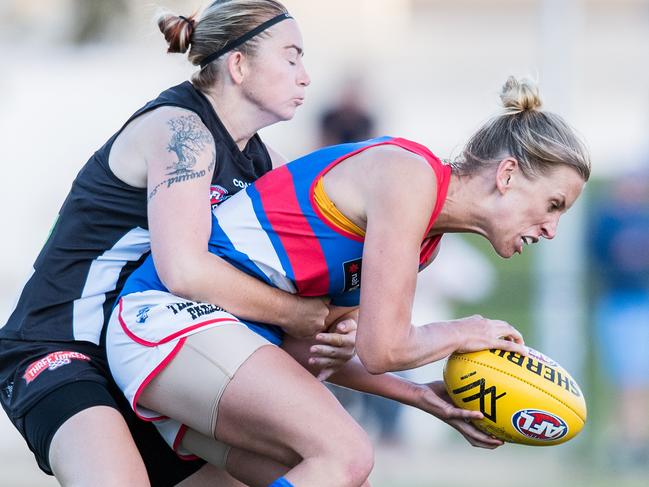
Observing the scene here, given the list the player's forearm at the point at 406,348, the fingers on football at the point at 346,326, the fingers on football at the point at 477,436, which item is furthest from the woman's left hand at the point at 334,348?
the fingers on football at the point at 477,436

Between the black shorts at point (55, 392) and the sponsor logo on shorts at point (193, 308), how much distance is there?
15.9 inches

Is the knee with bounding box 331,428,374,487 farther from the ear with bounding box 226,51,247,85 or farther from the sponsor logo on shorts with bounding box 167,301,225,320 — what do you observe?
the ear with bounding box 226,51,247,85

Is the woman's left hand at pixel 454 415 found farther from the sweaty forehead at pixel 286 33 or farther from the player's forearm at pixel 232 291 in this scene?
the sweaty forehead at pixel 286 33

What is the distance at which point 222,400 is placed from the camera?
370cm

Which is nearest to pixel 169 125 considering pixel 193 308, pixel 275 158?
pixel 193 308

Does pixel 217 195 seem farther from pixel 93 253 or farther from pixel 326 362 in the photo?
pixel 326 362

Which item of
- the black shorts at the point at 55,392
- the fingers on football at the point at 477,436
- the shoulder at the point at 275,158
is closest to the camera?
the black shorts at the point at 55,392

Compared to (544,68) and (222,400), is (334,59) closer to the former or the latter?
(544,68)

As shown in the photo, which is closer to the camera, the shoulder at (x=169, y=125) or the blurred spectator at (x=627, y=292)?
the shoulder at (x=169, y=125)

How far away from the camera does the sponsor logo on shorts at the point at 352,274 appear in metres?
3.96

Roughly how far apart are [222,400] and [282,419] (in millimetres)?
210

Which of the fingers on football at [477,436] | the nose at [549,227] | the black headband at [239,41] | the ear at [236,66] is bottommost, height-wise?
the fingers on football at [477,436]

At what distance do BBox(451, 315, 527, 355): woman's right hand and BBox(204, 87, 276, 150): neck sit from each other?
3.46ft

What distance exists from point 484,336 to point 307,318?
60cm
